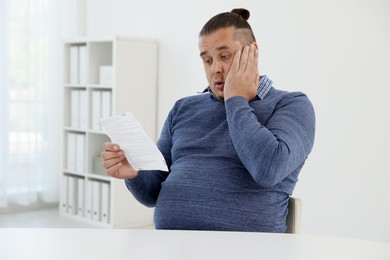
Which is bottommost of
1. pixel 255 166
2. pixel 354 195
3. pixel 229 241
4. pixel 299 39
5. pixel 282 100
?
pixel 354 195

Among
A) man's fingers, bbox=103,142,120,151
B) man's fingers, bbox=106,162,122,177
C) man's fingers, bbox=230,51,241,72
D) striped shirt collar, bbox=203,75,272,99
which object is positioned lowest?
man's fingers, bbox=106,162,122,177

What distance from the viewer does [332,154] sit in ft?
11.6

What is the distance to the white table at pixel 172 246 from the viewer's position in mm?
1397

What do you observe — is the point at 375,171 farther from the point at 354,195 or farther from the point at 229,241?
the point at 229,241

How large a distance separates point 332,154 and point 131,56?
170cm

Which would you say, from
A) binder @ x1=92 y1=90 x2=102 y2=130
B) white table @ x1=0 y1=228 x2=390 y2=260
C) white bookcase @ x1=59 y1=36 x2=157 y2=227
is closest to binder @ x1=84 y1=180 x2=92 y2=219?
white bookcase @ x1=59 y1=36 x2=157 y2=227

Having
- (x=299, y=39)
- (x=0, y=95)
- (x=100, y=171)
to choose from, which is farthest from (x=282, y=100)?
(x=0, y=95)

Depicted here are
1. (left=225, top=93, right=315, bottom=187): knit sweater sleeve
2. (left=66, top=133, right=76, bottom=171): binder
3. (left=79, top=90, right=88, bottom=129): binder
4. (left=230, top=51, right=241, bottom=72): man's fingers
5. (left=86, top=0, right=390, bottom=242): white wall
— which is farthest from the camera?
(left=66, top=133, right=76, bottom=171): binder

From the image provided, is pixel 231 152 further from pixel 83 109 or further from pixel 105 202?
pixel 83 109

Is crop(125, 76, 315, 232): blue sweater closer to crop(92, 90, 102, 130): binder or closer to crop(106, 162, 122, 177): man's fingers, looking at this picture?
crop(106, 162, 122, 177): man's fingers

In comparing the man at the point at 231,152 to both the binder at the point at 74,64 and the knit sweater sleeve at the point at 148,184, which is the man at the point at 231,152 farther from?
the binder at the point at 74,64

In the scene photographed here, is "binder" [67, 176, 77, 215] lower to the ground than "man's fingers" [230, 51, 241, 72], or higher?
lower

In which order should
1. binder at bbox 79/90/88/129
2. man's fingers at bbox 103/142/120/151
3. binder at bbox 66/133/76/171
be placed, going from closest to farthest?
man's fingers at bbox 103/142/120/151, binder at bbox 79/90/88/129, binder at bbox 66/133/76/171

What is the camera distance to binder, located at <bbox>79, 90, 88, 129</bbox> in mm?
4750
